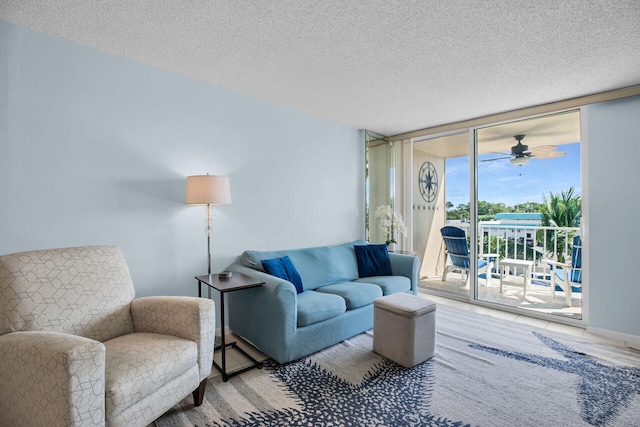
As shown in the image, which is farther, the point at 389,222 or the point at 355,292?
the point at 389,222

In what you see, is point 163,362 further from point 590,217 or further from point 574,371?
point 590,217

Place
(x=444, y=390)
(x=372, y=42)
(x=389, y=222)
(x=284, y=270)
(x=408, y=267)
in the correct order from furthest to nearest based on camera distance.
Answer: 1. (x=389, y=222)
2. (x=408, y=267)
3. (x=284, y=270)
4. (x=372, y=42)
5. (x=444, y=390)

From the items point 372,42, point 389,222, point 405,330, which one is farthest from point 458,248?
point 372,42

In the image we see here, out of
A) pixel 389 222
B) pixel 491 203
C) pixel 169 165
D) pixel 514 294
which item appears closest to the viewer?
pixel 169 165

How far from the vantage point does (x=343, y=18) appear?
1896mm

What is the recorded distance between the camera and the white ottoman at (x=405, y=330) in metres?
2.32

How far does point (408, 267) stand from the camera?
358cm

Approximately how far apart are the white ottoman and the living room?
4.81 ft

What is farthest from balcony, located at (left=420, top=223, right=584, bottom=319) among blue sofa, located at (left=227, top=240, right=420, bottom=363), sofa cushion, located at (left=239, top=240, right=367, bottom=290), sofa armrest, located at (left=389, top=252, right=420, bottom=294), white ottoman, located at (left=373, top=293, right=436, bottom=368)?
white ottoman, located at (left=373, top=293, right=436, bottom=368)

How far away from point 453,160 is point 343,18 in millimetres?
3884

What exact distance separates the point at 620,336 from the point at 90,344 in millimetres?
4271

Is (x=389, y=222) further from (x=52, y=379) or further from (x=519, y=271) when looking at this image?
→ (x=52, y=379)

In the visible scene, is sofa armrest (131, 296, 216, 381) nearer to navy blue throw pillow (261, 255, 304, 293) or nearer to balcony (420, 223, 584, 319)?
navy blue throw pillow (261, 255, 304, 293)

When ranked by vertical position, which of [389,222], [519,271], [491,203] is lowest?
[519,271]
